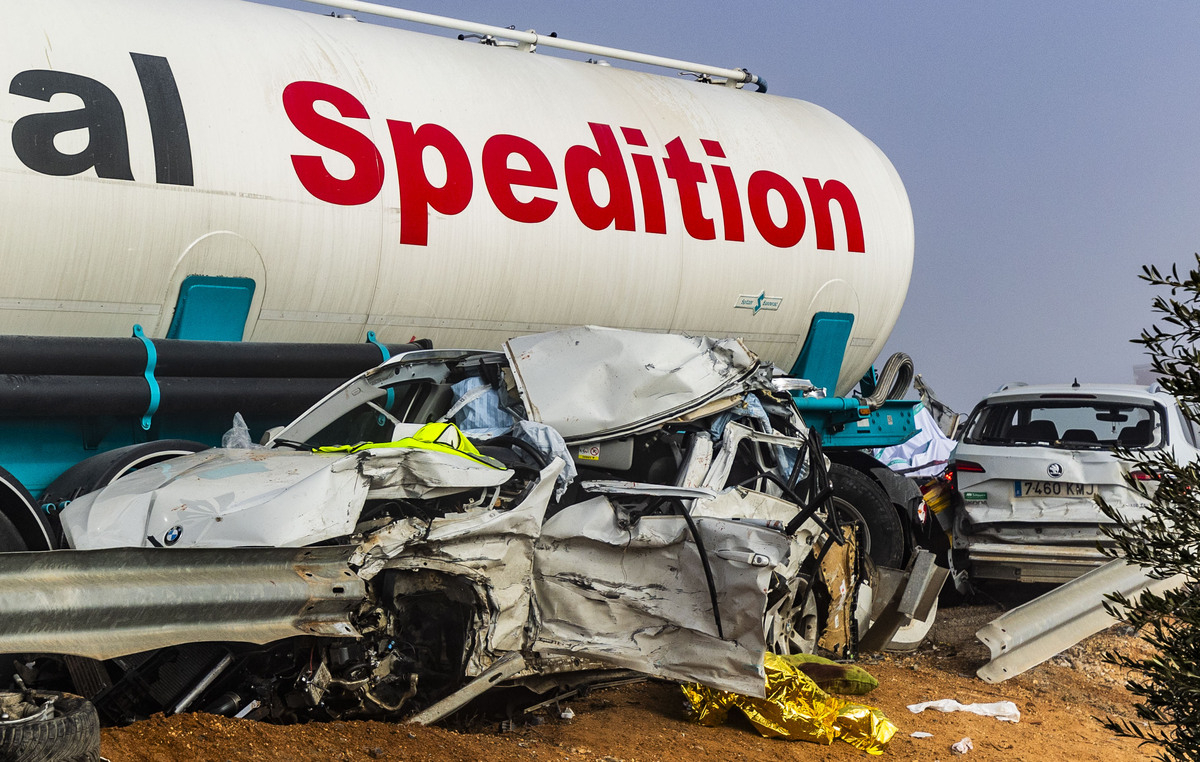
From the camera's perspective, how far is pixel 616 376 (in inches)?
237

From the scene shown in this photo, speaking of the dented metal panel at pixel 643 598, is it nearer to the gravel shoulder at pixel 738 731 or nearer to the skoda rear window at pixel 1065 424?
the gravel shoulder at pixel 738 731

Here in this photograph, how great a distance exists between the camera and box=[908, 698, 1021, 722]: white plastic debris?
686 centimetres

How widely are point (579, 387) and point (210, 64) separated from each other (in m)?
2.92

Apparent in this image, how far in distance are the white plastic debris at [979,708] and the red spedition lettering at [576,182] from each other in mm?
3627

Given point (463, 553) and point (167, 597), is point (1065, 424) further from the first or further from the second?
point (167, 597)

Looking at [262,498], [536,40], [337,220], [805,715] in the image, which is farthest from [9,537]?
[536,40]

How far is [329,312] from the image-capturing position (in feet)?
23.3

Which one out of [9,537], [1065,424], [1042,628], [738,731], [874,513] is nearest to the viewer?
[9,537]

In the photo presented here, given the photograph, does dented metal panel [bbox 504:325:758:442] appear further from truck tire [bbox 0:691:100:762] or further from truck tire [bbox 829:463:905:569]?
truck tire [bbox 829:463:905:569]

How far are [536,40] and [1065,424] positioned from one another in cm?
532

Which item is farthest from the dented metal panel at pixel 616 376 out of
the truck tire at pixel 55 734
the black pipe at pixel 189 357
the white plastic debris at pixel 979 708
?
the truck tire at pixel 55 734

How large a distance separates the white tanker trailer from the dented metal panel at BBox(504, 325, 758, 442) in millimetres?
1424

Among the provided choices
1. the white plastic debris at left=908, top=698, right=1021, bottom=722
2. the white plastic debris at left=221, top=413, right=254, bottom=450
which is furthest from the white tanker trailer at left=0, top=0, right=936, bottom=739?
the white plastic debris at left=908, top=698, right=1021, bottom=722

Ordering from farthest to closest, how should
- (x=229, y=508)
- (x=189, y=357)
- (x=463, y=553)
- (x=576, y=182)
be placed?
1. (x=576, y=182)
2. (x=189, y=357)
3. (x=463, y=553)
4. (x=229, y=508)
